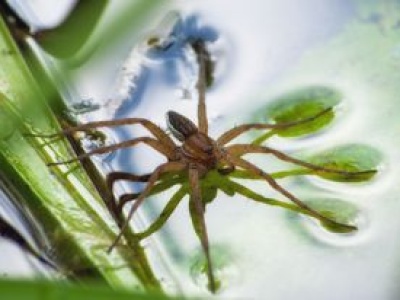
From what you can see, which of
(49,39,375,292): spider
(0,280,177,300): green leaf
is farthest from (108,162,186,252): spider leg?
(0,280,177,300): green leaf

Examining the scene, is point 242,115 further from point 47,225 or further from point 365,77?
point 47,225

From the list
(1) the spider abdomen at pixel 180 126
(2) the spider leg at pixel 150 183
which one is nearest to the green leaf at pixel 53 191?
(2) the spider leg at pixel 150 183

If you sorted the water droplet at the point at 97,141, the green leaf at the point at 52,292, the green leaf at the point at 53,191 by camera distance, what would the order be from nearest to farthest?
the green leaf at the point at 52,292
the green leaf at the point at 53,191
the water droplet at the point at 97,141

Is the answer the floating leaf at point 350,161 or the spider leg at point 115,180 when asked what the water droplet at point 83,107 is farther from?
the floating leaf at point 350,161

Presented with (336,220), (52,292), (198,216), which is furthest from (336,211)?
(52,292)

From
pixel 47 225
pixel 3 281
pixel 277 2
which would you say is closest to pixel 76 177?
pixel 47 225
